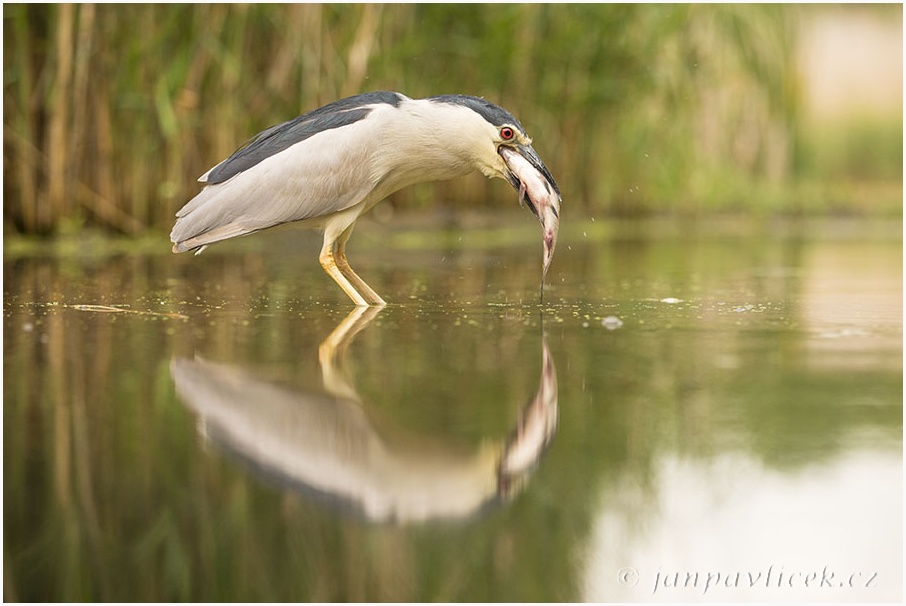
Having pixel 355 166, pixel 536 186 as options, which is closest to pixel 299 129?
pixel 355 166

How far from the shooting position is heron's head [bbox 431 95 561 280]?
4984 mm

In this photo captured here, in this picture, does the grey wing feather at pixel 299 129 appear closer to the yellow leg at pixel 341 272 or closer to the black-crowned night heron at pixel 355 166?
the black-crowned night heron at pixel 355 166

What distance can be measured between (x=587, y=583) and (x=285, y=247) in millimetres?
6413

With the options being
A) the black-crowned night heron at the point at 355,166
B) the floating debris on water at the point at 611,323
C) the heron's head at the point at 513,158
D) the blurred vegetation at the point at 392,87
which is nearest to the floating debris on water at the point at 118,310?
the black-crowned night heron at the point at 355,166

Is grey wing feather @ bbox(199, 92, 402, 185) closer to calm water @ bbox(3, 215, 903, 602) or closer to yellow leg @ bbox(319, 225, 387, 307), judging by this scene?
yellow leg @ bbox(319, 225, 387, 307)

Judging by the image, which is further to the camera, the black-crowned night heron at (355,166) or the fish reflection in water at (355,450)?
the black-crowned night heron at (355,166)

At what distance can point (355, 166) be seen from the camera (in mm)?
5117

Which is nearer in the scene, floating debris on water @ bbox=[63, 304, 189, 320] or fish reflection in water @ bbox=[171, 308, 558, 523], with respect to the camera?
fish reflection in water @ bbox=[171, 308, 558, 523]

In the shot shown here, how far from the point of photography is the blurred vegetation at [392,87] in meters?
7.72

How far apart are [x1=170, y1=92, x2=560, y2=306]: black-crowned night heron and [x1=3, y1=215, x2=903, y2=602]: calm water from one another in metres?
0.32

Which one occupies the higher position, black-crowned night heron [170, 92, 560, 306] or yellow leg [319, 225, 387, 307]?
black-crowned night heron [170, 92, 560, 306]

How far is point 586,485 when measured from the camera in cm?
256

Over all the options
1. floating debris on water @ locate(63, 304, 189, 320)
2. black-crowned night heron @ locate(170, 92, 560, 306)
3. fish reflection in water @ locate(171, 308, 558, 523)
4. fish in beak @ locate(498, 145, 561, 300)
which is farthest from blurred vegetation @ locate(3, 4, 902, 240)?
fish reflection in water @ locate(171, 308, 558, 523)

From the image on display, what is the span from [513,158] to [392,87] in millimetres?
3782
